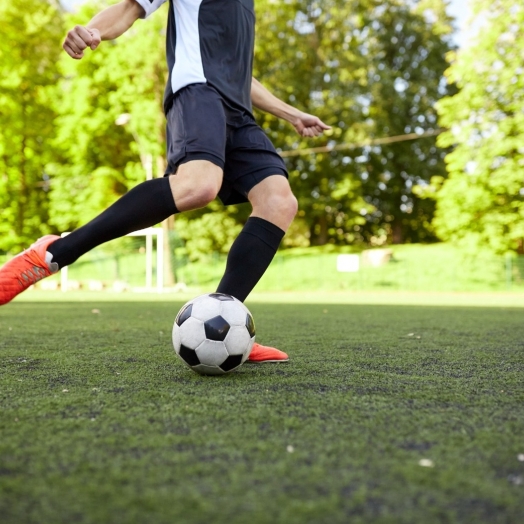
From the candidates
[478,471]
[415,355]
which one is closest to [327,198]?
[415,355]

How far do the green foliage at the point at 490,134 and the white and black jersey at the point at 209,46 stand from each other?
17285 mm

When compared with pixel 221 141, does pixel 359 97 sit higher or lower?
higher

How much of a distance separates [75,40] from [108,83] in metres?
23.6

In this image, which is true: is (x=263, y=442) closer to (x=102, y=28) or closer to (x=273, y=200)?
(x=273, y=200)

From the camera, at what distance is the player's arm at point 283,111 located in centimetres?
362

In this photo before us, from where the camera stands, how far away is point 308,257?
24.0m

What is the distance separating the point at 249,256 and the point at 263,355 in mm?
481

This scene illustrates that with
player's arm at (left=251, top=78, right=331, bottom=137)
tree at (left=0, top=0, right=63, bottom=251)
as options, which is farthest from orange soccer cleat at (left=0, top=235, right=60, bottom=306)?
tree at (left=0, top=0, right=63, bottom=251)

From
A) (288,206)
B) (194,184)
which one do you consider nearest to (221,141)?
(194,184)

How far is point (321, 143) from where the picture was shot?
27.2 m

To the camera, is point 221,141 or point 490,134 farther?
point 490,134

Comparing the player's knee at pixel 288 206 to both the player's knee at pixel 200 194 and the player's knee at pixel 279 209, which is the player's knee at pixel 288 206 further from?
the player's knee at pixel 200 194

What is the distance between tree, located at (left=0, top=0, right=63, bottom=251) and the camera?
25.4 m

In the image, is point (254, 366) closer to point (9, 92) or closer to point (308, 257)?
point (308, 257)
